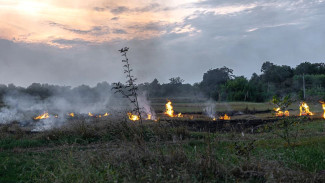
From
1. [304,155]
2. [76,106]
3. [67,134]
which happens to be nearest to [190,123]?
[67,134]

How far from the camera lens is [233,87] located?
54.2 metres

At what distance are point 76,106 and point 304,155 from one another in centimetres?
3042

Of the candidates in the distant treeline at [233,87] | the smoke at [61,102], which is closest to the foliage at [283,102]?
the smoke at [61,102]

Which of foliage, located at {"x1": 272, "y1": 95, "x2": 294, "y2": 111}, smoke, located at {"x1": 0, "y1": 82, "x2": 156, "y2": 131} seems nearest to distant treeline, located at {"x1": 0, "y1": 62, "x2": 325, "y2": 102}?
smoke, located at {"x1": 0, "y1": 82, "x2": 156, "y2": 131}

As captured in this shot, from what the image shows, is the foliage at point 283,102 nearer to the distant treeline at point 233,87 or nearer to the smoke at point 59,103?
the smoke at point 59,103

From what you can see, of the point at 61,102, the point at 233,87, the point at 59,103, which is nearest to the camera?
the point at 59,103

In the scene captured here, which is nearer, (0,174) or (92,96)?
(0,174)

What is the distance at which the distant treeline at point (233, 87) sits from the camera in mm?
43375

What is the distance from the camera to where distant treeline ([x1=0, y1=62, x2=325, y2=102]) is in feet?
142

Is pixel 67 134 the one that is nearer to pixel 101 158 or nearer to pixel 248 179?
pixel 101 158

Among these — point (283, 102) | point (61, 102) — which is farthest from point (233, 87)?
point (283, 102)

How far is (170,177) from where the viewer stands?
17.2ft

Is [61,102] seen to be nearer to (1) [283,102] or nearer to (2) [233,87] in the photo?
(2) [233,87]

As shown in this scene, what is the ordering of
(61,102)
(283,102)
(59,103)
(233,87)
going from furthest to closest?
(233,87) < (61,102) < (59,103) < (283,102)
